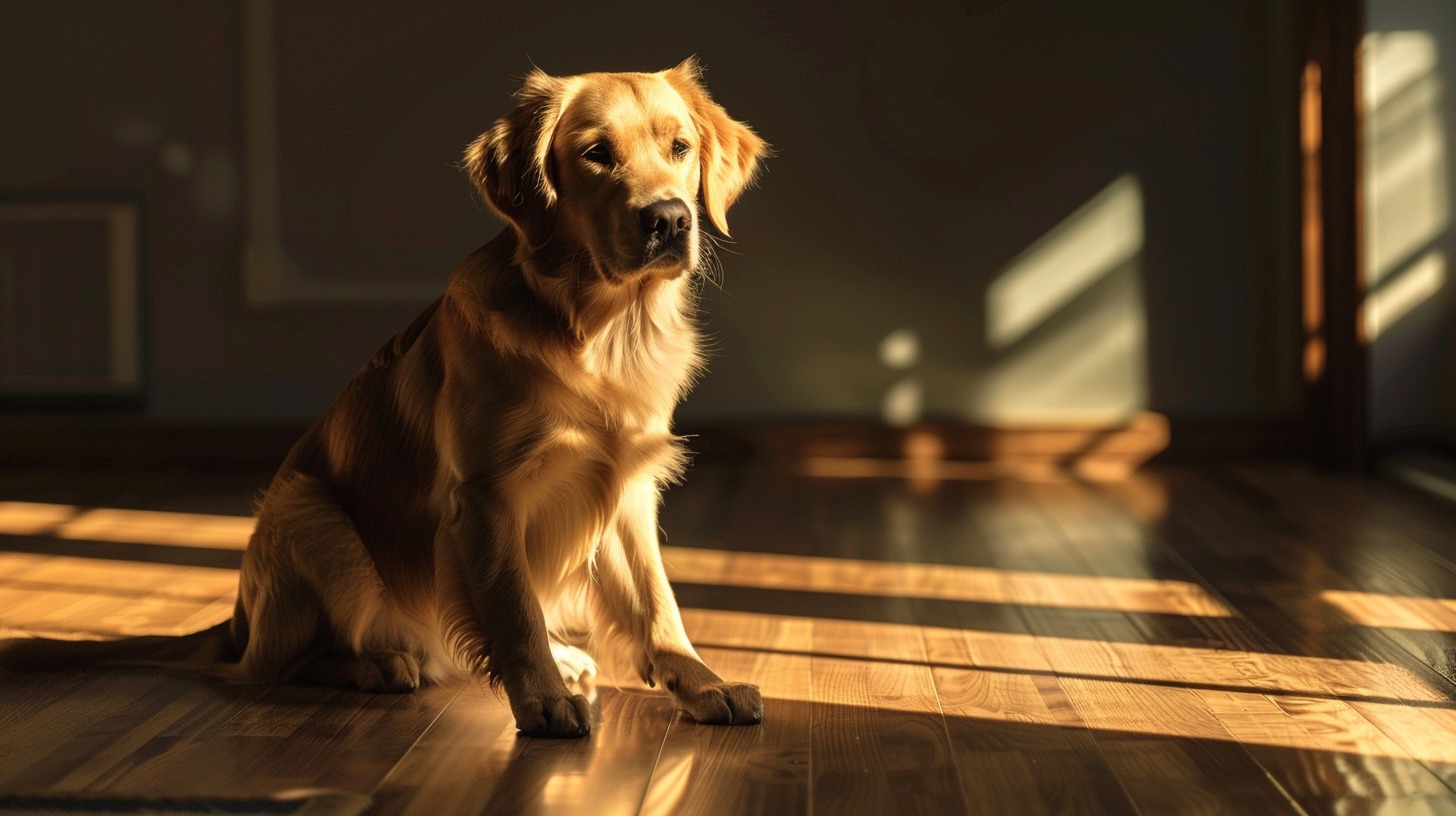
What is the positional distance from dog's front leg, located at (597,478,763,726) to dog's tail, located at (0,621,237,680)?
0.62 metres

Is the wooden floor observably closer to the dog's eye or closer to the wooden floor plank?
the wooden floor plank

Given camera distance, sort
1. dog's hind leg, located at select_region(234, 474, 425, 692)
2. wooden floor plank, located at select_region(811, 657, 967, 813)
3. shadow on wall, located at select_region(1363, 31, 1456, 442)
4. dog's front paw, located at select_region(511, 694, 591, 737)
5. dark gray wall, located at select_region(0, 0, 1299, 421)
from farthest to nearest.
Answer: dark gray wall, located at select_region(0, 0, 1299, 421)
shadow on wall, located at select_region(1363, 31, 1456, 442)
dog's hind leg, located at select_region(234, 474, 425, 692)
dog's front paw, located at select_region(511, 694, 591, 737)
wooden floor plank, located at select_region(811, 657, 967, 813)

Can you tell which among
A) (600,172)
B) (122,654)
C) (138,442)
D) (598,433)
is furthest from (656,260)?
(138,442)

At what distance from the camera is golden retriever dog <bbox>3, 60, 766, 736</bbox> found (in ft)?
6.48

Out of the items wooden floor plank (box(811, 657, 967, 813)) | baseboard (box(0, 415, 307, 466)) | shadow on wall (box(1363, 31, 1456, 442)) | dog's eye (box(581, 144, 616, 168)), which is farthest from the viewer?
baseboard (box(0, 415, 307, 466))

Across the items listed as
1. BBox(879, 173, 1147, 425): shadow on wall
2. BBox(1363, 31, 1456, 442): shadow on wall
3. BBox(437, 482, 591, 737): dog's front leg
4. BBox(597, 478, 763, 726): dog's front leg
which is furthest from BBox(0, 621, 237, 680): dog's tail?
BBox(1363, 31, 1456, 442): shadow on wall

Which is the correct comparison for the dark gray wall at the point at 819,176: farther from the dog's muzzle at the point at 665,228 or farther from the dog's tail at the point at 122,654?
the dog's muzzle at the point at 665,228

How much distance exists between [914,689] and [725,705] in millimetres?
338

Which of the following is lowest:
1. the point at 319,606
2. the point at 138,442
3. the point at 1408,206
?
the point at 319,606

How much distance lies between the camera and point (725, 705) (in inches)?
77.0

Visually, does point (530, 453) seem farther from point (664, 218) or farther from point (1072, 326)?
point (1072, 326)

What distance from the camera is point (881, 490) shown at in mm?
4273

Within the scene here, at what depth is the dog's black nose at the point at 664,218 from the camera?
195cm

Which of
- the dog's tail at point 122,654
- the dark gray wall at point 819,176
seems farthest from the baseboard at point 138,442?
the dog's tail at point 122,654
